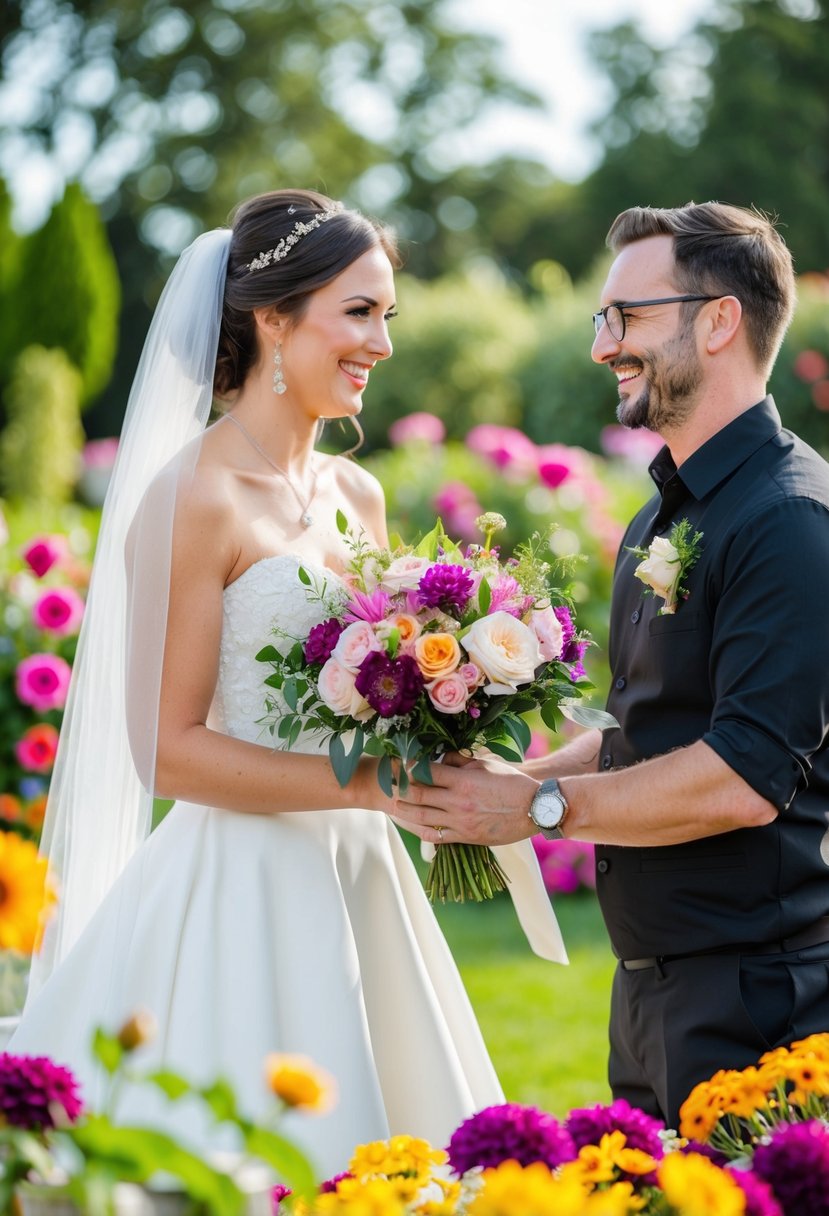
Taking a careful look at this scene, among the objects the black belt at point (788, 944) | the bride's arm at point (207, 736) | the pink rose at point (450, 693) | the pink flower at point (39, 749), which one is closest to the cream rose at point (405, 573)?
the pink rose at point (450, 693)

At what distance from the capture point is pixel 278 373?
372cm

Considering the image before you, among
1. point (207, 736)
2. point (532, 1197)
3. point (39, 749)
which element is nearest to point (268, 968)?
point (207, 736)

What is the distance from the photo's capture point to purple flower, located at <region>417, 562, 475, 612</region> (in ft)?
9.87

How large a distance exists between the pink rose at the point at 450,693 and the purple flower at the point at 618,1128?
1001mm

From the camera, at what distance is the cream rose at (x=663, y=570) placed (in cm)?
302

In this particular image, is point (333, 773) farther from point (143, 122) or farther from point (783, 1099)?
point (143, 122)

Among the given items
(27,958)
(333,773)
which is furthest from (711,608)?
(27,958)

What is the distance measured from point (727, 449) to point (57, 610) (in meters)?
4.82

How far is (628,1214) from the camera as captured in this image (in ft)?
6.15

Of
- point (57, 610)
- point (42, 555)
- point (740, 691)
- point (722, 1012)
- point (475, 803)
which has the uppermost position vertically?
point (740, 691)

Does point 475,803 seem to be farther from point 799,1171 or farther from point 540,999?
point 540,999

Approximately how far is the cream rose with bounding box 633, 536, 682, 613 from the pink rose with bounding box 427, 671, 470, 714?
0.47 m

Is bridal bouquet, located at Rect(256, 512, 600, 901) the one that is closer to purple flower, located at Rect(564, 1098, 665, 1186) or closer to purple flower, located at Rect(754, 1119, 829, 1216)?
purple flower, located at Rect(564, 1098, 665, 1186)

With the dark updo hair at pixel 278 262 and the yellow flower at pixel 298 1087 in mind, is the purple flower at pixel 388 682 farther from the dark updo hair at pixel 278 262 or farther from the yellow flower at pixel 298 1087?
the yellow flower at pixel 298 1087
